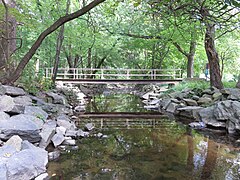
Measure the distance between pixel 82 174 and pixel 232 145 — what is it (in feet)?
10.6

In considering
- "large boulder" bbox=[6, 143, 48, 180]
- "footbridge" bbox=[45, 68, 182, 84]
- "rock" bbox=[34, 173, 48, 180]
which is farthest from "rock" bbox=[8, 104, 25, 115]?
"footbridge" bbox=[45, 68, 182, 84]

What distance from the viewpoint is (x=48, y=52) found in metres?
14.9

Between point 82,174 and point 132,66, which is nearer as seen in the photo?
point 82,174

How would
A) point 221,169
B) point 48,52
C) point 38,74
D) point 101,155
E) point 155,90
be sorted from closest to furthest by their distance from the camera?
1. point 221,169
2. point 101,155
3. point 38,74
4. point 155,90
5. point 48,52

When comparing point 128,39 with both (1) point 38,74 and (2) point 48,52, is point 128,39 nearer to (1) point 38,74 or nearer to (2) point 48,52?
(2) point 48,52

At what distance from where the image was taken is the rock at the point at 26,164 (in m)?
2.86

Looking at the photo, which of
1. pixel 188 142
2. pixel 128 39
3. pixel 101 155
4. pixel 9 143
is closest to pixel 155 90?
pixel 128 39

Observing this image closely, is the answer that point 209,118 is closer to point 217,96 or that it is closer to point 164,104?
point 217,96

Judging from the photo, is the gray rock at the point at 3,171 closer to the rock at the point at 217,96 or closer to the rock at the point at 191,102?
the rock at the point at 217,96

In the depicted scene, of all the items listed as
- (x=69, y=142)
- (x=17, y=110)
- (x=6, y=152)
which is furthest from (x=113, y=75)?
(x=6, y=152)

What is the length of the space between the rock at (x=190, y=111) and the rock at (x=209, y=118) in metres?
0.33

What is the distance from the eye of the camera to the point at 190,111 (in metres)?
7.89

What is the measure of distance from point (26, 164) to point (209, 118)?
5228mm

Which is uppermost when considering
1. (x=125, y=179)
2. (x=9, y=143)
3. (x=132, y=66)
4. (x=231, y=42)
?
(x=231, y=42)
